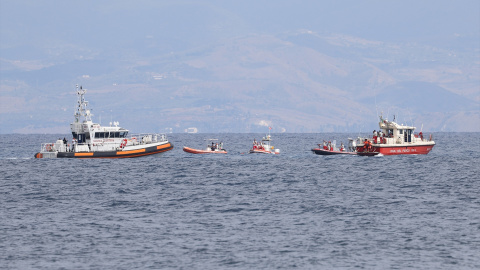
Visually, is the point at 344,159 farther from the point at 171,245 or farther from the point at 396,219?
the point at 171,245

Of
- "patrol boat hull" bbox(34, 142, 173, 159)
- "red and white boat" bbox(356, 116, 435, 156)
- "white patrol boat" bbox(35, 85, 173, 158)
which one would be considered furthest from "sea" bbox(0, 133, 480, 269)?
"red and white boat" bbox(356, 116, 435, 156)

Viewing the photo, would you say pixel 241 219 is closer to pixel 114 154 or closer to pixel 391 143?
pixel 114 154

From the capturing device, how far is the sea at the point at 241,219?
45.2 m

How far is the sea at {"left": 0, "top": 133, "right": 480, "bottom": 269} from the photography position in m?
45.2

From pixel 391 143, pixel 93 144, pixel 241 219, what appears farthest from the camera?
→ pixel 391 143

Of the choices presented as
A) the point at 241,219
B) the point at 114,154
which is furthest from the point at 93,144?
the point at 241,219

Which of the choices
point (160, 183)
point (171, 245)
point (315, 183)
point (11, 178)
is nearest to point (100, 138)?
point (11, 178)

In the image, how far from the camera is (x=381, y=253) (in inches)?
1813

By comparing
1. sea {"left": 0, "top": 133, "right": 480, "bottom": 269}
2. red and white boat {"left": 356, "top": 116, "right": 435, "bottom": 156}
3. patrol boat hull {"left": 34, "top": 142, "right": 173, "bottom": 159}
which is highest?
red and white boat {"left": 356, "top": 116, "right": 435, "bottom": 156}

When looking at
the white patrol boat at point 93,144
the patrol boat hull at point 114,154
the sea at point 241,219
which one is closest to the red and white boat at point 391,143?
the sea at point 241,219

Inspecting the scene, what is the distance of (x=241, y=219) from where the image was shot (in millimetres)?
57312

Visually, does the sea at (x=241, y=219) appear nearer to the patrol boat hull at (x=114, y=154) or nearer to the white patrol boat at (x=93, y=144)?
the patrol boat hull at (x=114, y=154)

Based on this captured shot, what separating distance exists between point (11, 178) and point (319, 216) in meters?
44.1

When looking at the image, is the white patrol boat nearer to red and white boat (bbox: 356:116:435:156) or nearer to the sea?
the sea
